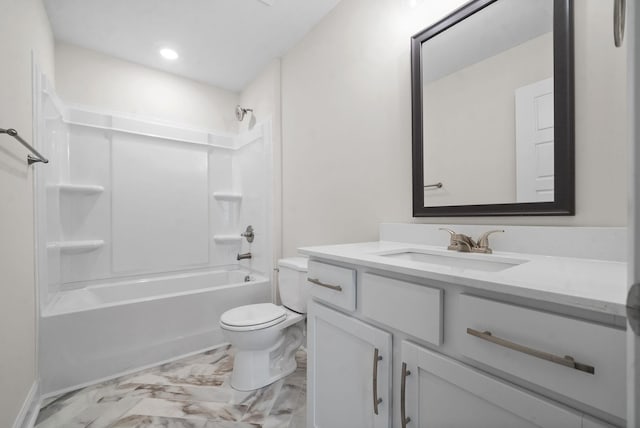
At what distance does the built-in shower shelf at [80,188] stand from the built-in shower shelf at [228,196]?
99cm

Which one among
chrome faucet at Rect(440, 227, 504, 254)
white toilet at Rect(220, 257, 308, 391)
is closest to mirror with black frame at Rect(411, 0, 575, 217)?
chrome faucet at Rect(440, 227, 504, 254)

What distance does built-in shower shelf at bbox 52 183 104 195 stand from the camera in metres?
2.25

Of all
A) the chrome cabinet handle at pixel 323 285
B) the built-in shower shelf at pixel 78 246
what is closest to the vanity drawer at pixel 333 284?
the chrome cabinet handle at pixel 323 285

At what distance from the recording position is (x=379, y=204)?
5.38 feet

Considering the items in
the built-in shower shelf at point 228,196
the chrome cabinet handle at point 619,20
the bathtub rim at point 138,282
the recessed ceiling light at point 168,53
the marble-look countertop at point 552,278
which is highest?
the recessed ceiling light at point 168,53

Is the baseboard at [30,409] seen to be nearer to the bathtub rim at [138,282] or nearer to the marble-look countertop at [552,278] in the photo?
the bathtub rim at [138,282]

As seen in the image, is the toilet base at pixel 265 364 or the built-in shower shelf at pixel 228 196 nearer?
the toilet base at pixel 265 364

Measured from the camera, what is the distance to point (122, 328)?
74.6 inches

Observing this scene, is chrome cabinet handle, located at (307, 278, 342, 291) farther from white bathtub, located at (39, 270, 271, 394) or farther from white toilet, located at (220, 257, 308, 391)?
white bathtub, located at (39, 270, 271, 394)

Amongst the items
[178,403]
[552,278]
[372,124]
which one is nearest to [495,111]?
[372,124]

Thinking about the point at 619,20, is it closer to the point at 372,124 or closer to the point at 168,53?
the point at 372,124

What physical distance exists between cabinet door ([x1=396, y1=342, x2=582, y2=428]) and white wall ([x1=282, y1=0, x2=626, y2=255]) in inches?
26.7

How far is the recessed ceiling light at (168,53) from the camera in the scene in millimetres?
2422

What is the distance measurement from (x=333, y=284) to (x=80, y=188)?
2.39 metres
